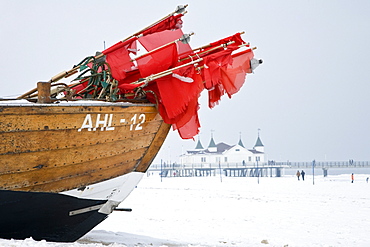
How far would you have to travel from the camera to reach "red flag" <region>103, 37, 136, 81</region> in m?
8.01

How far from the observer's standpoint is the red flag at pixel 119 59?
8.01 m

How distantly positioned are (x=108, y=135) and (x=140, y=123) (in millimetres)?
614

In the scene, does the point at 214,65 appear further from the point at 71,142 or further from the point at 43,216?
the point at 43,216

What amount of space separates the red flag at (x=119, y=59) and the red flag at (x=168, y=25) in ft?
1.62

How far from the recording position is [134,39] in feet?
27.3

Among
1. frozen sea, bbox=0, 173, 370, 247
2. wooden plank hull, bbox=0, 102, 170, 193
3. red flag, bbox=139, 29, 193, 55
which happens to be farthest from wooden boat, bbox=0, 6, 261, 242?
frozen sea, bbox=0, 173, 370, 247

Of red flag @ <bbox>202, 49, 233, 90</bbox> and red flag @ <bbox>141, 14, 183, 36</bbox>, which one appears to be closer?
red flag @ <bbox>202, 49, 233, 90</bbox>

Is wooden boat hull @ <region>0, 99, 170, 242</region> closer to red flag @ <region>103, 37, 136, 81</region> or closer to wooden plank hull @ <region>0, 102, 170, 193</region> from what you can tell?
wooden plank hull @ <region>0, 102, 170, 193</region>

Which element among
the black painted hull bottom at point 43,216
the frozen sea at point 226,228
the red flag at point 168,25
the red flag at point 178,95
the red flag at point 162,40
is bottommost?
the frozen sea at point 226,228

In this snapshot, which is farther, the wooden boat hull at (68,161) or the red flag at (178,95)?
the red flag at (178,95)

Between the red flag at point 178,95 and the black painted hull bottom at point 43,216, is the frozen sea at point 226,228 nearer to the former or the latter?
the black painted hull bottom at point 43,216

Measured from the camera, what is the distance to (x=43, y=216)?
698 centimetres

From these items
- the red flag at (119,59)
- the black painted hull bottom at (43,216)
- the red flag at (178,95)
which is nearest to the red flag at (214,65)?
the red flag at (178,95)

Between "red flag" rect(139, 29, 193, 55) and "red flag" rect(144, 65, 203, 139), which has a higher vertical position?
"red flag" rect(139, 29, 193, 55)
